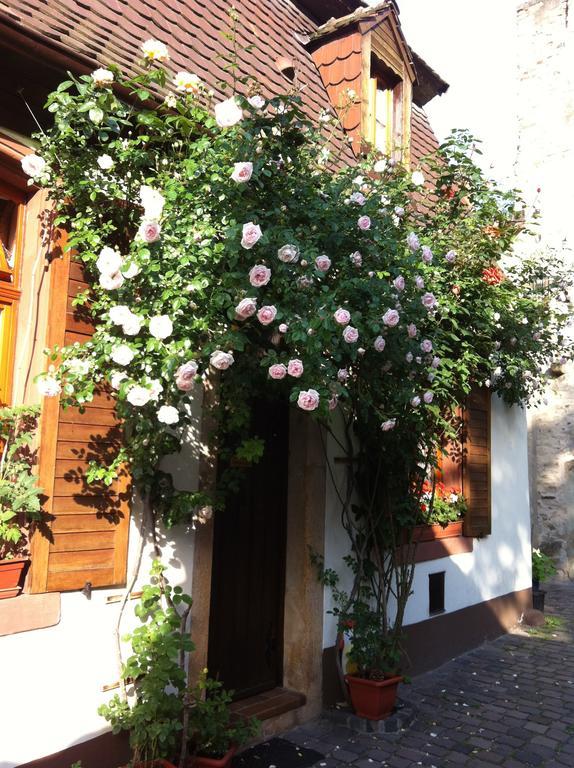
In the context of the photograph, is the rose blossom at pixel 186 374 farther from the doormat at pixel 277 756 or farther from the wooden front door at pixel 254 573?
the doormat at pixel 277 756

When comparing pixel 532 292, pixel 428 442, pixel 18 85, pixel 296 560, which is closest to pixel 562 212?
pixel 532 292

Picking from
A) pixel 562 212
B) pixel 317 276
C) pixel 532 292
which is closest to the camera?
pixel 317 276

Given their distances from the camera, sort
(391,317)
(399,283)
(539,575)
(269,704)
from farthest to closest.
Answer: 1. (539,575)
2. (269,704)
3. (399,283)
4. (391,317)

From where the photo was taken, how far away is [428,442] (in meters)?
5.49

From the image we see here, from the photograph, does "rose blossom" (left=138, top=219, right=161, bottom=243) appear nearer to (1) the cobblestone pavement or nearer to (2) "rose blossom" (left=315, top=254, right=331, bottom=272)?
(2) "rose blossom" (left=315, top=254, right=331, bottom=272)

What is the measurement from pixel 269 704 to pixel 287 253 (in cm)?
326

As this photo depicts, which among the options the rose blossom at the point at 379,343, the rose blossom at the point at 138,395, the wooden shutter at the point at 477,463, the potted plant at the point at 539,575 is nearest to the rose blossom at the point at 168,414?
the rose blossom at the point at 138,395

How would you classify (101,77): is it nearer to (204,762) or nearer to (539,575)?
(204,762)

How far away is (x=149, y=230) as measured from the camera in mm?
3262

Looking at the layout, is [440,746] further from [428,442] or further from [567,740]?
[428,442]

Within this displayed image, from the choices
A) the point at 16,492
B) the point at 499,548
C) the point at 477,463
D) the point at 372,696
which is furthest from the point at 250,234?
the point at 499,548

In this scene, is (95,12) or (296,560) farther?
(296,560)

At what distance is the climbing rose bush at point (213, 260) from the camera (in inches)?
133

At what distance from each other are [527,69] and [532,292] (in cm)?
969
